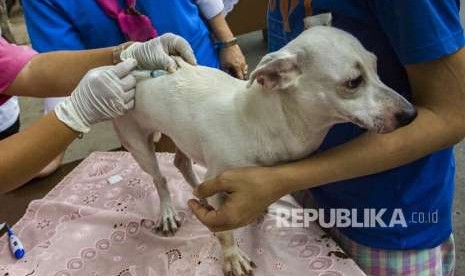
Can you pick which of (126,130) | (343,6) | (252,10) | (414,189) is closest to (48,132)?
(126,130)

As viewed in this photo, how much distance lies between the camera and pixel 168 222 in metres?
1.25

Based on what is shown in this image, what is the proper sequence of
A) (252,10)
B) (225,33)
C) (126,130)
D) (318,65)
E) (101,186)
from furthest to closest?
(252,10) < (225,33) < (101,186) < (126,130) < (318,65)

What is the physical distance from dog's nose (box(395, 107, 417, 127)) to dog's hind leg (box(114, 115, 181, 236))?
0.63m

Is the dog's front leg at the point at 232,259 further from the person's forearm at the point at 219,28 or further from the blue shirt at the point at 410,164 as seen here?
the person's forearm at the point at 219,28

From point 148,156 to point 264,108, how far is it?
1.38 ft

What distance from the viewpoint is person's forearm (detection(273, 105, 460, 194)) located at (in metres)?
0.79

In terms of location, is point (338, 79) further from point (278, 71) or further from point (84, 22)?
point (84, 22)

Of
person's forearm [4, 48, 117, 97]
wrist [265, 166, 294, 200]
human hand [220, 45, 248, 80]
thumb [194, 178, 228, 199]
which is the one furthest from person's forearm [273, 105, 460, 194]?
human hand [220, 45, 248, 80]

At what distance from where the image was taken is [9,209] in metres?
1.54

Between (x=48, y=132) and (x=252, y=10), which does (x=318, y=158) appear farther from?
(x=252, y=10)

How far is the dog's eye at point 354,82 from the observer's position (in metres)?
0.80

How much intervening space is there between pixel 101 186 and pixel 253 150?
0.71m

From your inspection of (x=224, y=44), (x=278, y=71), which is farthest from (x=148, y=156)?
(x=224, y=44)

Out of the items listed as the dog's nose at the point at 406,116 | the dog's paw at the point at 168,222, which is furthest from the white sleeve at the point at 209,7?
the dog's nose at the point at 406,116
